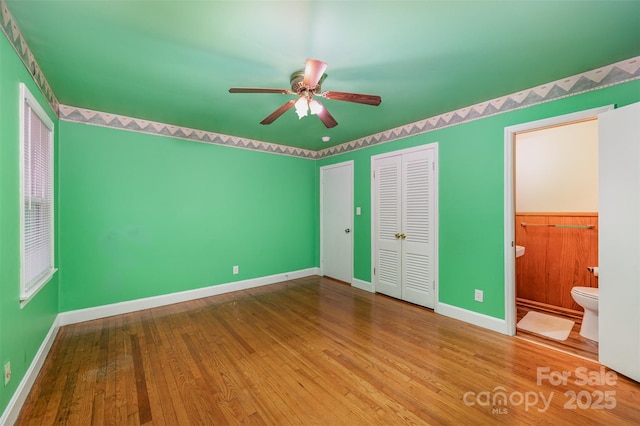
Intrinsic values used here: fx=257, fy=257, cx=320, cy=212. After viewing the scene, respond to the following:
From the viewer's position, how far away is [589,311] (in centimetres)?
261

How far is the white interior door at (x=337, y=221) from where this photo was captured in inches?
174

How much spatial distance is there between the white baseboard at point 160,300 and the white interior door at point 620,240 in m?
3.90

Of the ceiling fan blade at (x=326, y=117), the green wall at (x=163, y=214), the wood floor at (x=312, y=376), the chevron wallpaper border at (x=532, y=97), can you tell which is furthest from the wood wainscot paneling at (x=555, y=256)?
the green wall at (x=163, y=214)

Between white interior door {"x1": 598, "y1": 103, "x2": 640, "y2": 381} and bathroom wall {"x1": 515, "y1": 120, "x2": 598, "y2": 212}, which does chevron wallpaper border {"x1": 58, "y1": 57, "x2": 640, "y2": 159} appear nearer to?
white interior door {"x1": 598, "y1": 103, "x2": 640, "y2": 381}

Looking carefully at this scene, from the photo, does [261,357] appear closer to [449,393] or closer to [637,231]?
[449,393]

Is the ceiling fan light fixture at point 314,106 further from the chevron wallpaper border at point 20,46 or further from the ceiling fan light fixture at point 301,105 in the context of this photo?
the chevron wallpaper border at point 20,46

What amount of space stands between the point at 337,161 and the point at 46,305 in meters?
4.03

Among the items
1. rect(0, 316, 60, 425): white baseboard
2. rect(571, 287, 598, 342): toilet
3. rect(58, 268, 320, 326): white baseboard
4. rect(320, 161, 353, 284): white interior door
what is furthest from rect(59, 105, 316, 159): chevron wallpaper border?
rect(571, 287, 598, 342): toilet

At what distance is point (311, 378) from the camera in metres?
1.96

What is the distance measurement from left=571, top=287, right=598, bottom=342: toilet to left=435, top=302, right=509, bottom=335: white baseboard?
30.6 inches

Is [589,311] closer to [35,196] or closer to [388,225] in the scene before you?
[388,225]

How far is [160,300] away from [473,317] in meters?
3.86

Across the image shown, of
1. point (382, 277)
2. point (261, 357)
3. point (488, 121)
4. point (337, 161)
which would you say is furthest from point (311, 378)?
point (337, 161)

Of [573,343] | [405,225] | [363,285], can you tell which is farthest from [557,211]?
[363,285]
